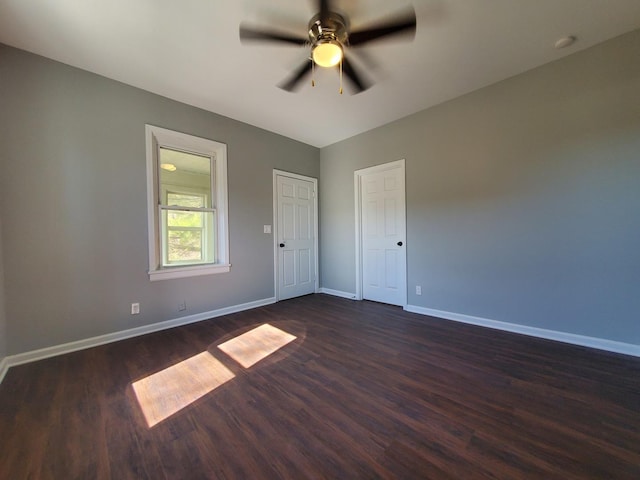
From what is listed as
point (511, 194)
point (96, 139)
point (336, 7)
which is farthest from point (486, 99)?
point (96, 139)

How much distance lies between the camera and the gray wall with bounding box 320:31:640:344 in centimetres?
216

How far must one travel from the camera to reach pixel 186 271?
3.09m

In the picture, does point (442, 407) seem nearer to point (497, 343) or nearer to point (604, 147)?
point (497, 343)

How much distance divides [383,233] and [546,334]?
2.17 meters

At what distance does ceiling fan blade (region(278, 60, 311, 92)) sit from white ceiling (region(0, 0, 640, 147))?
205 mm

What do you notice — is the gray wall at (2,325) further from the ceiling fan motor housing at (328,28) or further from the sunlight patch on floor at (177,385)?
the ceiling fan motor housing at (328,28)

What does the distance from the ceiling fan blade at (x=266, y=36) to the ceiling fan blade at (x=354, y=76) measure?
0.46 meters

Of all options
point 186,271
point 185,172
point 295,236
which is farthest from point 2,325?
point 295,236

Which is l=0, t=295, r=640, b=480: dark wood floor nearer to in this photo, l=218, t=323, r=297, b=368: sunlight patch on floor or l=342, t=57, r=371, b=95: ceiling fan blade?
l=218, t=323, r=297, b=368: sunlight patch on floor

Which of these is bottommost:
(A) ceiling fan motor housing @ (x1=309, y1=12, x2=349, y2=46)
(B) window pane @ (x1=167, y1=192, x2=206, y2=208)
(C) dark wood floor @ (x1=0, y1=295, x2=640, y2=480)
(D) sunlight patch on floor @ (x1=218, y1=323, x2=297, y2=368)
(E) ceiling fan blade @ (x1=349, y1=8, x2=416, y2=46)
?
(C) dark wood floor @ (x1=0, y1=295, x2=640, y2=480)

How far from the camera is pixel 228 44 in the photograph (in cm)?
Answer: 214

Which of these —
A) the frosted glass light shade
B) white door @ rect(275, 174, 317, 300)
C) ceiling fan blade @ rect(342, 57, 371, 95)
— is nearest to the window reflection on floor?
white door @ rect(275, 174, 317, 300)

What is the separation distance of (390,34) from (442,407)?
8.40 ft

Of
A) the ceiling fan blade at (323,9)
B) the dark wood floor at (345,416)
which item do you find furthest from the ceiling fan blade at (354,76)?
the dark wood floor at (345,416)
